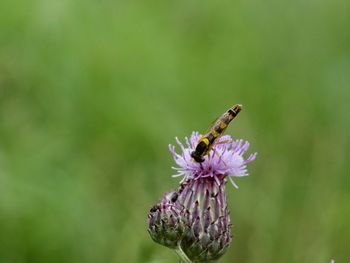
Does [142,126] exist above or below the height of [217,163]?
above

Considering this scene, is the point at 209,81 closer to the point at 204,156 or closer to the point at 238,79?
the point at 238,79

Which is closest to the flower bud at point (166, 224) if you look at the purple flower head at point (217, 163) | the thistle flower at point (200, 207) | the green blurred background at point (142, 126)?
the thistle flower at point (200, 207)

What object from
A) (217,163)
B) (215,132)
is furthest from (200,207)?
(215,132)

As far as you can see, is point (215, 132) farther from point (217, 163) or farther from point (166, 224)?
point (166, 224)

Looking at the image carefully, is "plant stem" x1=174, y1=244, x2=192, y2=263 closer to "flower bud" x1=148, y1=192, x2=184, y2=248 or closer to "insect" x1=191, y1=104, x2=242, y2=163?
"flower bud" x1=148, y1=192, x2=184, y2=248

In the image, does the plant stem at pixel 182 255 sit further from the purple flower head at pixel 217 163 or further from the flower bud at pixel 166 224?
the purple flower head at pixel 217 163

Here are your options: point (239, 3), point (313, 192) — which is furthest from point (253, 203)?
point (239, 3)
